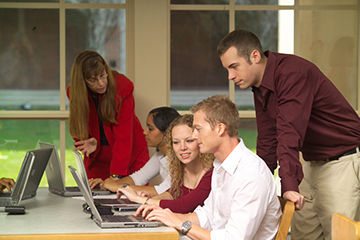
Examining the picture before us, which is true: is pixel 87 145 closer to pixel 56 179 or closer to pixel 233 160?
pixel 56 179

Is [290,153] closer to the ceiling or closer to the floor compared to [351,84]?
closer to the floor

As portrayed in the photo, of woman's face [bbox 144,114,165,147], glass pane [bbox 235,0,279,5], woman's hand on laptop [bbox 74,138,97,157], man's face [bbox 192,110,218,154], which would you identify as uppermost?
glass pane [bbox 235,0,279,5]

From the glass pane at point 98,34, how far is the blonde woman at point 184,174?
157cm

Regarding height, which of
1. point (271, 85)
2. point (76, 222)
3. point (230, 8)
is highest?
point (230, 8)

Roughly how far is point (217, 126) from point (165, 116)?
1147 millimetres

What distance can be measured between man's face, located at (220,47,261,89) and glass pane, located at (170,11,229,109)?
5.89ft

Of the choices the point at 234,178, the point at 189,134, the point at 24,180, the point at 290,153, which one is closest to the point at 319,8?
the point at 189,134

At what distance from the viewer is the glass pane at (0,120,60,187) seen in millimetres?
3689

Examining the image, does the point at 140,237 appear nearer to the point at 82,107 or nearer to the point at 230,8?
the point at 82,107

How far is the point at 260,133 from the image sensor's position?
2.29 metres

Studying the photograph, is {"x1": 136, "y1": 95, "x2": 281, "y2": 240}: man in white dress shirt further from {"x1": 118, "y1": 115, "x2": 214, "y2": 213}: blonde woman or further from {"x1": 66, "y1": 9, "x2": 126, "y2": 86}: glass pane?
{"x1": 66, "y1": 9, "x2": 126, "y2": 86}: glass pane

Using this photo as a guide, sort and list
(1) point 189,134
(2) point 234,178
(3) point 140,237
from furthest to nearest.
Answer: (1) point 189,134 < (2) point 234,178 < (3) point 140,237

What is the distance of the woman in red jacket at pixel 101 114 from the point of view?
110 inches

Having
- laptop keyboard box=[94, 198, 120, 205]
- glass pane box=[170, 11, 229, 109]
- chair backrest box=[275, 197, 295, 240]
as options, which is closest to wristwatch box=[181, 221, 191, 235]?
chair backrest box=[275, 197, 295, 240]
